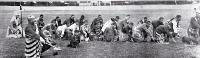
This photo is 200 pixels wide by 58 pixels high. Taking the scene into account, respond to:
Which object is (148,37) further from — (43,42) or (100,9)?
(100,9)

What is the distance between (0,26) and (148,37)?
25.2 ft

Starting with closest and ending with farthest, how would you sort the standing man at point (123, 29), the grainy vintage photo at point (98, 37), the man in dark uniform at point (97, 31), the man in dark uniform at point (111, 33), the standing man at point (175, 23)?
the grainy vintage photo at point (98, 37) → the man in dark uniform at point (111, 33) → the standing man at point (123, 29) → the man in dark uniform at point (97, 31) → the standing man at point (175, 23)

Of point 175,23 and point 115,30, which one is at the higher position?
point 175,23

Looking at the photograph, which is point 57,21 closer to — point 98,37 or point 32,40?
point 98,37

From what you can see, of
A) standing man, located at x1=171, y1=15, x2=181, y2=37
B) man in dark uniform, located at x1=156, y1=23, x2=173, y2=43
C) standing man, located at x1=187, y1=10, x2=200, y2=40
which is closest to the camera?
standing man, located at x1=187, y1=10, x2=200, y2=40

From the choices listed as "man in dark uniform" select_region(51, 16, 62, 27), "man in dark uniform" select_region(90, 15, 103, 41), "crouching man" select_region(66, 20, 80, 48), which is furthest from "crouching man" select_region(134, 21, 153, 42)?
"man in dark uniform" select_region(51, 16, 62, 27)

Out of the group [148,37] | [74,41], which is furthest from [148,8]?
[74,41]

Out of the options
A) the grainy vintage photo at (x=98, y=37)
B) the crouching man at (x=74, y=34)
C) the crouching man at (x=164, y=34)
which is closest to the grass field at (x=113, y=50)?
the grainy vintage photo at (x=98, y=37)

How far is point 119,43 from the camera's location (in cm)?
1301

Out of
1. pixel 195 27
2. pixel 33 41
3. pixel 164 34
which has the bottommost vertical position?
pixel 164 34

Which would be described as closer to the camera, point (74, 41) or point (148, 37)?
point (74, 41)

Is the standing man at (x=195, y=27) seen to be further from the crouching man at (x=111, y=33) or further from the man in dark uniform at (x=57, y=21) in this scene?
the man in dark uniform at (x=57, y=21)

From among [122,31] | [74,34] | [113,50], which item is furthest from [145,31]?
[74,34]

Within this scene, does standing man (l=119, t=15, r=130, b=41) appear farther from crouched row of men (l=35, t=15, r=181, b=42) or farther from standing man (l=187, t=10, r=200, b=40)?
standing man (l=187, t=10, r=200, b=40)
